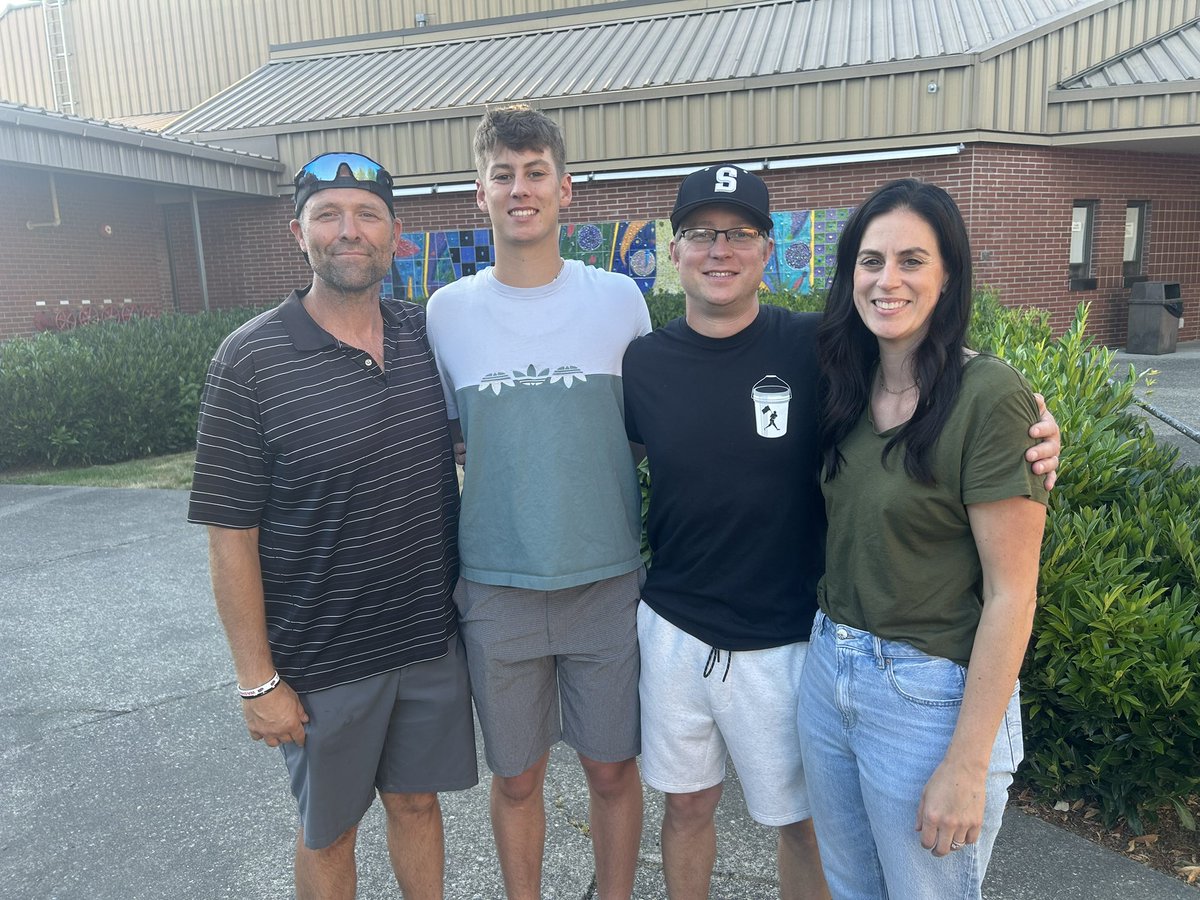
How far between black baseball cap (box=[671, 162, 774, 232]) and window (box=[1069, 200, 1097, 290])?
46.2 feet

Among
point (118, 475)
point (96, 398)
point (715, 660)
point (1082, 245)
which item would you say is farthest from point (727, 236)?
point (1082, 245)

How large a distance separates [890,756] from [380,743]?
1.36m

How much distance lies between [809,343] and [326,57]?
19.7 meters

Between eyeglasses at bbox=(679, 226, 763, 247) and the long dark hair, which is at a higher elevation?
eyeglasses at bbox=(679, 226, 763, 247)

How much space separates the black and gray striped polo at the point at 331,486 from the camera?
7.25ft

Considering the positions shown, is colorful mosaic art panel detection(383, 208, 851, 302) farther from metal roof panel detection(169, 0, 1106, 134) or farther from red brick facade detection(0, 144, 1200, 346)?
metal roof panel detection(169, 0, 1106, 134)

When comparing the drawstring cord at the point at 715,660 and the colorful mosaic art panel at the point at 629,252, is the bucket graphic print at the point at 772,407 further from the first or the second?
the colorful mosaic art panel at the point at 629,252

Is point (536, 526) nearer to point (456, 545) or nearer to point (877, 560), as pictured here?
point (456, 545)

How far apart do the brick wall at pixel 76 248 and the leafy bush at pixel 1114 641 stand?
1402cm

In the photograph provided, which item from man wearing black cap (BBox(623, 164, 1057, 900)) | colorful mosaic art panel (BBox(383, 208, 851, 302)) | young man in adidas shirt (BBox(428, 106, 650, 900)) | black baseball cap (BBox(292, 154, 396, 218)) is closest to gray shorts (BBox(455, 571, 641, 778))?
young man in adidas shirt (BBox(428, 106, 650, 900))

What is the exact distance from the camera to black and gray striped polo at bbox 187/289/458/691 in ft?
7.25

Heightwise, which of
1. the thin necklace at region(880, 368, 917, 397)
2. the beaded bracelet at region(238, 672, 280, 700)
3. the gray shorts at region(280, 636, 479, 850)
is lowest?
the gray shorts at region(280, 636, 479, 850)

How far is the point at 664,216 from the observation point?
1412cm

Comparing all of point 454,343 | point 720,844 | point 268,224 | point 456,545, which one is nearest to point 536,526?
point 456,545
